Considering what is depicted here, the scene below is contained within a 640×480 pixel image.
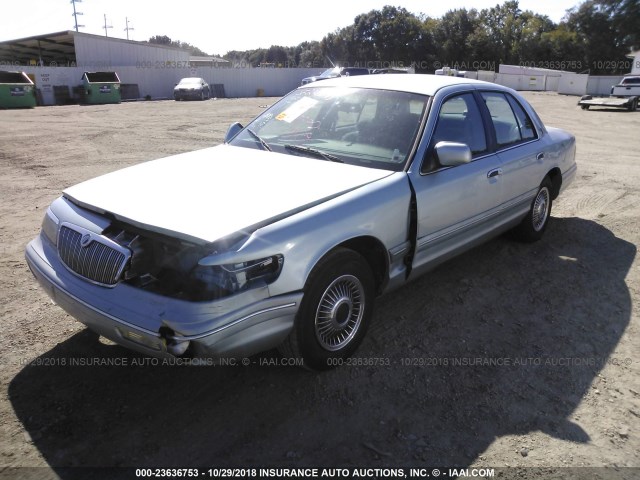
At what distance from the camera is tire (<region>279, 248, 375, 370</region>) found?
279 cm

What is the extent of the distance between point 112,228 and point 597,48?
208 ft

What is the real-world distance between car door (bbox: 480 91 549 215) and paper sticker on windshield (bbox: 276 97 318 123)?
5.05 ft

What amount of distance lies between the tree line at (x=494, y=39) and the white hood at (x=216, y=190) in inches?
2295

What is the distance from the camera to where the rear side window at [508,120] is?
4.50m

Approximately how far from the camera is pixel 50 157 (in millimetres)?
10062

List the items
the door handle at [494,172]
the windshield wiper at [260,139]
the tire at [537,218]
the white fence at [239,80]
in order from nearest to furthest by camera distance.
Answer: the windshield wiper at [260,139] < the door handle at [494,172] < the tire at [537,218] < the white fence at [239,80]

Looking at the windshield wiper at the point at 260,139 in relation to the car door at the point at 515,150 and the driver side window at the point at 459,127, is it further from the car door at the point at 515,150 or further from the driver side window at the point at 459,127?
the car door at the point at 515,150

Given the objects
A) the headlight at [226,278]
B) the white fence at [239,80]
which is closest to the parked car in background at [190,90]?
the white fence at [239,80]

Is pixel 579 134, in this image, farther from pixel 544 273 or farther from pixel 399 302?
pixel 399 302

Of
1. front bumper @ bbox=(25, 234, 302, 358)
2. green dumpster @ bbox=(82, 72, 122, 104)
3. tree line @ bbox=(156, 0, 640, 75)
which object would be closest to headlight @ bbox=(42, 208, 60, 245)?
Answer: front bumper @ bbox=(25, 234, 302, 358)

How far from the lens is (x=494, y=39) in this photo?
63938mm

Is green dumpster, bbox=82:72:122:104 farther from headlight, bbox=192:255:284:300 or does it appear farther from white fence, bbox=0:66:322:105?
headlight, bbox=192:255:284:300

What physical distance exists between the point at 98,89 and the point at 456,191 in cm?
2771

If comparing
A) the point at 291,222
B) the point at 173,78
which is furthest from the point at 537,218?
the point at 173,78
